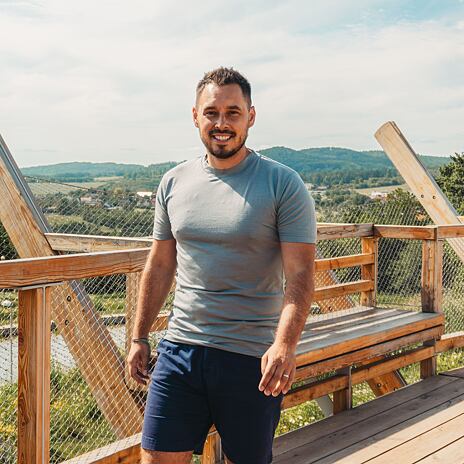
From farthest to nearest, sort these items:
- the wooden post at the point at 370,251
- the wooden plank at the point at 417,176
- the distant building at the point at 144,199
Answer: the wooden plank at the point at 417,176 < the distant building at the point at 144,199 < the wooden post at the point at 370,251

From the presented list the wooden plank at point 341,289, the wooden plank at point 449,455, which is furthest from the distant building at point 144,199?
the wooden plank at point 449,455

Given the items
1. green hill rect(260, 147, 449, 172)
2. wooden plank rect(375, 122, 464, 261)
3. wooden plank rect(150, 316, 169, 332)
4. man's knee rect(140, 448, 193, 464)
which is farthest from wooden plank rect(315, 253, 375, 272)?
man's knee rect(140, 448, 193, 464)

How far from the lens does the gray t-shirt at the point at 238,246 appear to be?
177cm

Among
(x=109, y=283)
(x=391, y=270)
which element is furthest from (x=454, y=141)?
(x=109, y=283)

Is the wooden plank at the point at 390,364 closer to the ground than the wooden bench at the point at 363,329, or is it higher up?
closer to the ground

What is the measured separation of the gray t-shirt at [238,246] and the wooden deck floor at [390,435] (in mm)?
1441

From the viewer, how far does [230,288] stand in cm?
183

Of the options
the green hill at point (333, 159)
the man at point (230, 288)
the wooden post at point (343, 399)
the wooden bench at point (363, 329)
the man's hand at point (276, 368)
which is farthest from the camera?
the green hill at point (333, 159)

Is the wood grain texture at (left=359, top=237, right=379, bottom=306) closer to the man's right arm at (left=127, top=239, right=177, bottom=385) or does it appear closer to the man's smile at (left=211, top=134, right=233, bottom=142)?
the man's right arm at (left=127, top=239, right=177, bottom=385)

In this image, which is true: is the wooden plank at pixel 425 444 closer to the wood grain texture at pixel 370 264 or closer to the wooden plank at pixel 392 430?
the wooden plank at pixel 392 430

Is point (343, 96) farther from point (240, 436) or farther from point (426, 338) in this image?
point (240, 436)

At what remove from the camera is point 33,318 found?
2168mm

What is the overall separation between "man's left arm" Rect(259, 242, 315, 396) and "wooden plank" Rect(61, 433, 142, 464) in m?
1.09

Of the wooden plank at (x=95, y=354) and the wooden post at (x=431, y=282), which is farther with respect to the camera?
the wooden post at (x=431, y=282)
